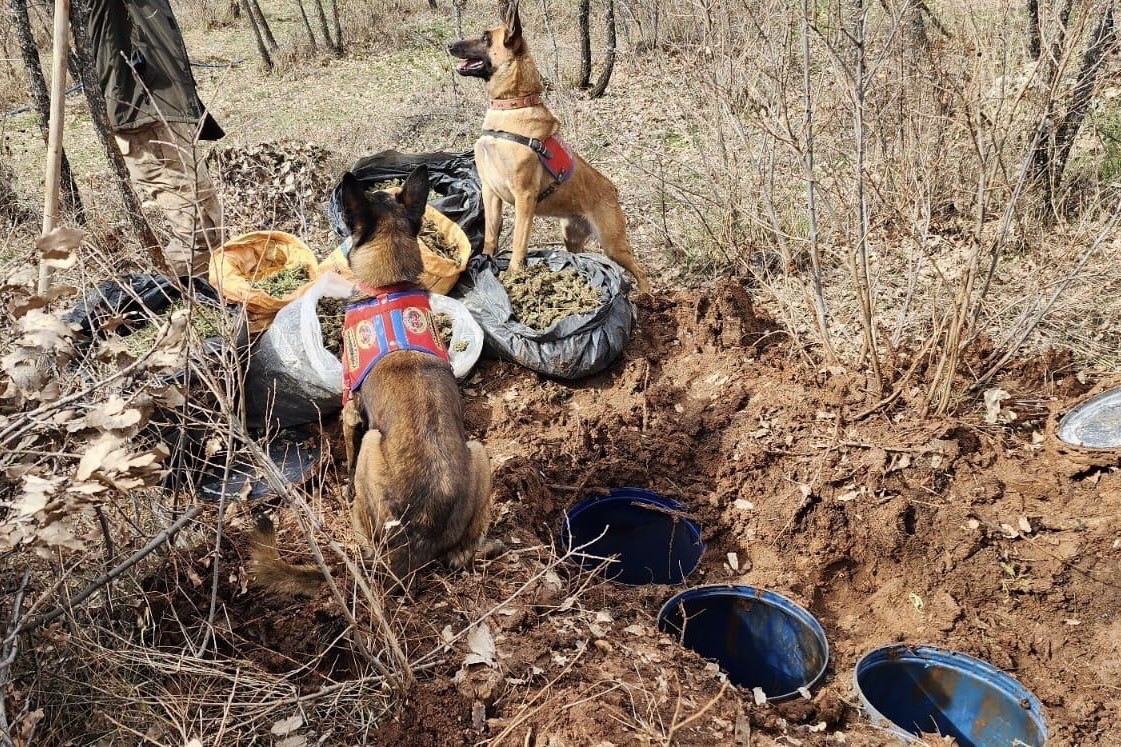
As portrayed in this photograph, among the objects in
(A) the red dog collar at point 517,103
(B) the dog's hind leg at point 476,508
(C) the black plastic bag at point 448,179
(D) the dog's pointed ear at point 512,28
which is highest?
(D) the dog's pointed ear at point 512,28

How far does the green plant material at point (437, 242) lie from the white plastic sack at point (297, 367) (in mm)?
1171

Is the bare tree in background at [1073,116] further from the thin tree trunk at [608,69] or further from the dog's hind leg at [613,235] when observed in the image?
the thin tree trunk at [608,69]

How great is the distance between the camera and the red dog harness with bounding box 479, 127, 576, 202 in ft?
18.5

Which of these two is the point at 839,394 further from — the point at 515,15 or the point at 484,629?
the point at 515,15

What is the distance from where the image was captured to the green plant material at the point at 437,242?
5375 mm

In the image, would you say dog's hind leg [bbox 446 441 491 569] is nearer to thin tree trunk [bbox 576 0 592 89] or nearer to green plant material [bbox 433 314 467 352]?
green plant material [bbox 433 314 467 352]

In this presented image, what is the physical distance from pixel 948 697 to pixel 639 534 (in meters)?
1.71

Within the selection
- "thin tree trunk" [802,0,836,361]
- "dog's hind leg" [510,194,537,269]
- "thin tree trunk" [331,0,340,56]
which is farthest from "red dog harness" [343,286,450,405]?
"thin tree trunk" [331,0,340,56]

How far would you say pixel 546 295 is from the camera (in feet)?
17.4

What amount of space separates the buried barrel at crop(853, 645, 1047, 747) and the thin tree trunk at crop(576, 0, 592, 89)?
389 inches

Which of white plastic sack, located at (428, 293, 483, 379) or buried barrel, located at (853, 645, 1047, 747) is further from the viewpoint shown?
white plastic sack, located at (428, 293, 483, 379)

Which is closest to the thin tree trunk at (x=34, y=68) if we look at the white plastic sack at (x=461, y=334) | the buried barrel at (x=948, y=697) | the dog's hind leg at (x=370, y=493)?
the white plastic sack at (x=461, y=334)

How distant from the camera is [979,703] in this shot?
10.5 ft

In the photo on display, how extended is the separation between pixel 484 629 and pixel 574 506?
1393mm
